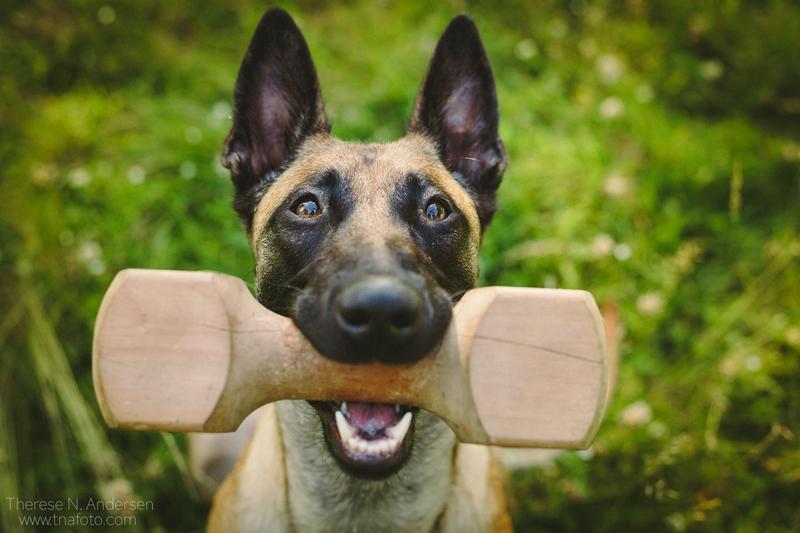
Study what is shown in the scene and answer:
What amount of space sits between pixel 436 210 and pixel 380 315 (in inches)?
39.9

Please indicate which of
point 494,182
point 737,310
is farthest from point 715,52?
point 494,182

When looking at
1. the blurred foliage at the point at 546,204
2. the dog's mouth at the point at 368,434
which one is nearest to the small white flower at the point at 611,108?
the blurred foliage at the point at 546,204

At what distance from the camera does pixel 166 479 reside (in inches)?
150

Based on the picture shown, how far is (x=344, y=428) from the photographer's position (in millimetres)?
2156

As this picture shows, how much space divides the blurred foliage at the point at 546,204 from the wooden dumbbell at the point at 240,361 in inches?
68.8

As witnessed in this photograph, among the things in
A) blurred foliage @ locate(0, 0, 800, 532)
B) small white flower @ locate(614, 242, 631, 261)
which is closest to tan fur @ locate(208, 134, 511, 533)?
blurred foliage @ locate(0, 0, 800, 532)

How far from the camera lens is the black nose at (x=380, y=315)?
67.7 inches

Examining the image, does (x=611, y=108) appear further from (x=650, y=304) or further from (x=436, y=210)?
(x=436, y=210)

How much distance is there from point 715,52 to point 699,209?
5.77 feet

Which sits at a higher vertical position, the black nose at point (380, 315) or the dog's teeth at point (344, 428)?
the black nose at point (380, 315)

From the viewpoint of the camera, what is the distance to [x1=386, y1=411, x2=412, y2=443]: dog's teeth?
7.02 ft

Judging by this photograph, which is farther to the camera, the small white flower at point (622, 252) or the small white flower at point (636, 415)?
the small white flower at point (622, 252)

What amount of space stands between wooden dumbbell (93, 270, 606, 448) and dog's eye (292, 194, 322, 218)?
33.1 inches

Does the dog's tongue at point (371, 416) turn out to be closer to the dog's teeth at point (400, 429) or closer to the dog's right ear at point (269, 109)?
the dog's teeth at point (400, 429)
